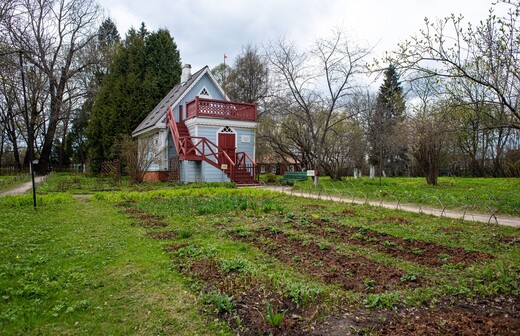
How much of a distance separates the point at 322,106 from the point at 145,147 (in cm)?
1248

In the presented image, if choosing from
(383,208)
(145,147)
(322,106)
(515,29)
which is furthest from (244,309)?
(322,106)

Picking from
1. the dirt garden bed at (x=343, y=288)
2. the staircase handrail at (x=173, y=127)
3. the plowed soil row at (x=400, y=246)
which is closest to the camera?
the dirt garden bed at (x=343, y=288)

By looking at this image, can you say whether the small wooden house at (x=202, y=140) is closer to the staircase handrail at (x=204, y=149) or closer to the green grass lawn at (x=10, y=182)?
the staircase handrail at (x=204, y=149)

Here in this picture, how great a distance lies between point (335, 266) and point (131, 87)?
26.1 meters

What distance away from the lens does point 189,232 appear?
6.34 m

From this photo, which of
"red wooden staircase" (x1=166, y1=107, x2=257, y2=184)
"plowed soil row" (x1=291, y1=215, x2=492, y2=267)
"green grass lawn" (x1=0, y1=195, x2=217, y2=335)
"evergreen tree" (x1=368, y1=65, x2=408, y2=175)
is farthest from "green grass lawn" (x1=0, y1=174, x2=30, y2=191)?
"evergreen tree" (x1=368, y1=65, x2=408, y2=175)

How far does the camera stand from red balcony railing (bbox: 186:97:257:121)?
1924cm

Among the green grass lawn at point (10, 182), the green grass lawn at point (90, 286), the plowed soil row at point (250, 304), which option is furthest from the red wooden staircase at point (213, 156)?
the plowed soil row at point (250, 304)

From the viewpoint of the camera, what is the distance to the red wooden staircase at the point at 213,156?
17.9 metres

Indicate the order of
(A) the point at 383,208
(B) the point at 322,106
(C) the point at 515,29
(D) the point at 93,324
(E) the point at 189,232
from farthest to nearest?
1. (B) the point at 322,106
2. (A) the point at 383,208
3. (E) the point at 189,232
4. (C) the point at 515,29
5. (D) the point at 93,324

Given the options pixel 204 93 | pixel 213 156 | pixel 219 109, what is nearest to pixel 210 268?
pixel 213 156

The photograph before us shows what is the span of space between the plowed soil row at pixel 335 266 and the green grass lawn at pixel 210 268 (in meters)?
0.03

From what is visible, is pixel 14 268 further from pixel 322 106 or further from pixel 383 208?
A: pixel 322 106

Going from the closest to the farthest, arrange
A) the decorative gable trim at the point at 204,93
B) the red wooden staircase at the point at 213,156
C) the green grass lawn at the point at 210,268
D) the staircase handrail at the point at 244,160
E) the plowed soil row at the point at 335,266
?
the green grass lawn at the point at 210,268 < the plowed soil row at the point at 335,266 < the red wooden staircase at the point at 213,156 < the staircase handrail at the point at 244,160 < the decorative gable trim at the point at 204,93
